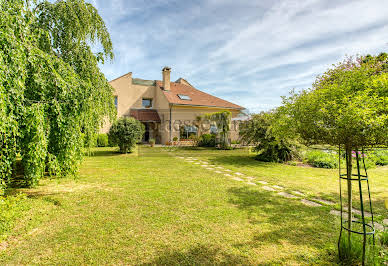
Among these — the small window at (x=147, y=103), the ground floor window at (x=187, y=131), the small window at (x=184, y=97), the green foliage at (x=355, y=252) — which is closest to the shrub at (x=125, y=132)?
the ground floor window at (x=187, y=131)

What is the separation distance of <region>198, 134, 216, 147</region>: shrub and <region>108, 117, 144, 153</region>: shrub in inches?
314

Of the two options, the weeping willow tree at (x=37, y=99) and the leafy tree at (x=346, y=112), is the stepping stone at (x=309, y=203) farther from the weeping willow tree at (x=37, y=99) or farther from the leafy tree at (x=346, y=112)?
the weeping willow tree at (x=37, y=99)

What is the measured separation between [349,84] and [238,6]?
25.6ft

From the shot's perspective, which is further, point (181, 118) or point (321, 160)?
point (181, 118)

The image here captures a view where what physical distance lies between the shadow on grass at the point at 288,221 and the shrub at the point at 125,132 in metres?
9.75

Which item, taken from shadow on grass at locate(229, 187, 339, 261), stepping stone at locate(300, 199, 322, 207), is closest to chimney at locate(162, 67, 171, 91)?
shadow on grass at locate(229, 187, 339, 261)

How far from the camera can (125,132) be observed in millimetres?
12594

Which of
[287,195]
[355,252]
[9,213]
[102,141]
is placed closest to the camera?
[355,252]

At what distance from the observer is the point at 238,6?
8211 millimetres

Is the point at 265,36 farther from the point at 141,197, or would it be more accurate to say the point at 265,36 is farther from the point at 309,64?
the point at 141,197

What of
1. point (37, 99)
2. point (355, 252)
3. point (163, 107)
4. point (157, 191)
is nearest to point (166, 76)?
point (163, 107)

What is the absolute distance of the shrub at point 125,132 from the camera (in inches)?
496

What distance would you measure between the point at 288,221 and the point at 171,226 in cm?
231

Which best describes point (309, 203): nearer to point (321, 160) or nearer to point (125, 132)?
point (321, 160)
